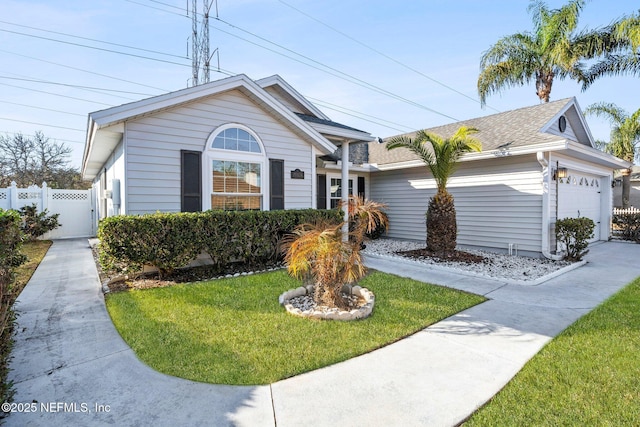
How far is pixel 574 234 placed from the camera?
8.38 metres

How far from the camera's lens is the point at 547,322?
433 centimetres

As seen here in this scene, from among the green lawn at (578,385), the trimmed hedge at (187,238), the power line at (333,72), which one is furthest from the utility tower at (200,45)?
the green lawn at (578,385)

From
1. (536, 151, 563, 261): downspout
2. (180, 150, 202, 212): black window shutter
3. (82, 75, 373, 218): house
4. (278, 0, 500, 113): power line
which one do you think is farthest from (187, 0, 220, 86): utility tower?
(536, 151, 563, 261): downspout

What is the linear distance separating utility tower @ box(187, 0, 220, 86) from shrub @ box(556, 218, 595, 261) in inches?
653

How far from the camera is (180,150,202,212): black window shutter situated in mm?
6847

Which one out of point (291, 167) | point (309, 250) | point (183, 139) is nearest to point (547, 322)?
point (309, 250)

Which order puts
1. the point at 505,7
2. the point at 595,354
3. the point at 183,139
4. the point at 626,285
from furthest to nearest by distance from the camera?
the point at 505,7 → the point at 183,139 → the point at 626,285 → the point at 595,354

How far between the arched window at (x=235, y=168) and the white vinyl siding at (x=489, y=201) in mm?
6677

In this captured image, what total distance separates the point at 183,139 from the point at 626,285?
9.84 meters

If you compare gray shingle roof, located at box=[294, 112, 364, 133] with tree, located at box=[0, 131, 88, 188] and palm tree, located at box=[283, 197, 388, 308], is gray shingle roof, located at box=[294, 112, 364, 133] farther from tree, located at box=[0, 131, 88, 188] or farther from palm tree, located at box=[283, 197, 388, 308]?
tree, located at box=[0, 131, 88, 188]

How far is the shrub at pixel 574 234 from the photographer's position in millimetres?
8352

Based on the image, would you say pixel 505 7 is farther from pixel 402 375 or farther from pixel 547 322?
pixel 402 375

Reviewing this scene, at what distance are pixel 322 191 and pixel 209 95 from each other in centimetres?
586

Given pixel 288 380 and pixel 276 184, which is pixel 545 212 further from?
pixel 288 380
